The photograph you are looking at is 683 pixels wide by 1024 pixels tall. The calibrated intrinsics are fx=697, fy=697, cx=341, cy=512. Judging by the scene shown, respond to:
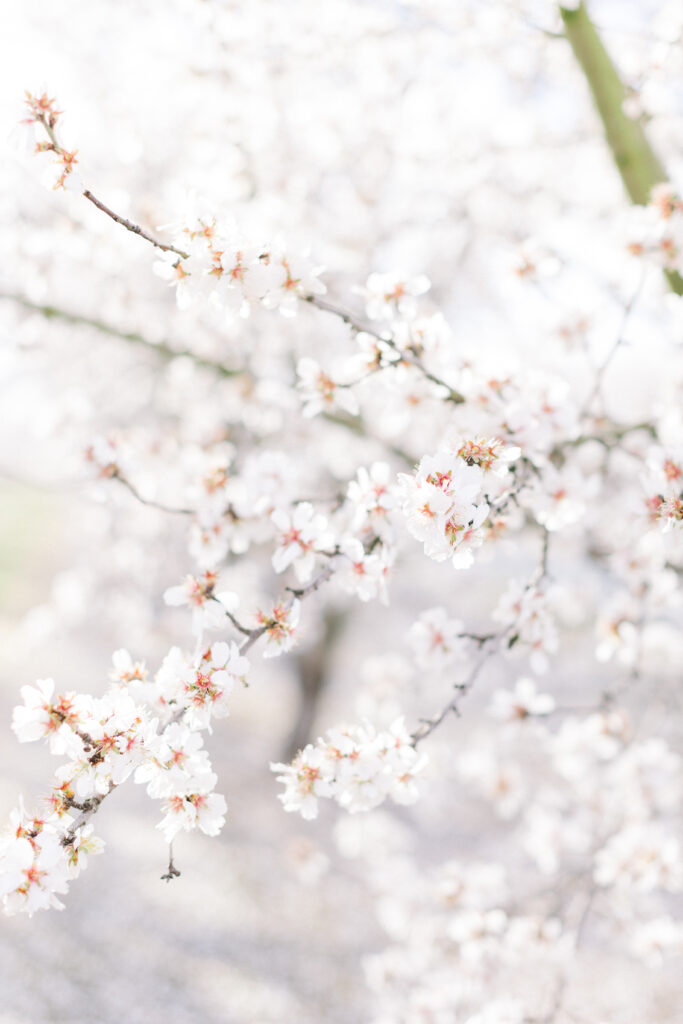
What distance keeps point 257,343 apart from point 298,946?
490 cm

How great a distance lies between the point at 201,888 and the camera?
20.1 ft

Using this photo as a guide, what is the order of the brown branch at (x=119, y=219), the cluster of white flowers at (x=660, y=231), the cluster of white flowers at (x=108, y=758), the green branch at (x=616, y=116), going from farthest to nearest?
the green branch at (x=616, y=116) < the cluster of white flowers at (x=660, y=231) < the brown branch at (x=119, y=219) < the cluster of white flowers at (x=108, y=758)

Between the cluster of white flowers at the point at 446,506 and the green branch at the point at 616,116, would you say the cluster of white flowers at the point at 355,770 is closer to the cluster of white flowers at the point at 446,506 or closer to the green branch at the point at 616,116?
the cluster of white flowers at the point at 446,506

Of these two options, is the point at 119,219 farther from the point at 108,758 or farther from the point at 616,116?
the point at 616,116

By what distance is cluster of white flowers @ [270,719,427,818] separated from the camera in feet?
5.63

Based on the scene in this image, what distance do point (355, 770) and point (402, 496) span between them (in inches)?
28.6

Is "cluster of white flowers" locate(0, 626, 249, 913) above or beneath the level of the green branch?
beneath

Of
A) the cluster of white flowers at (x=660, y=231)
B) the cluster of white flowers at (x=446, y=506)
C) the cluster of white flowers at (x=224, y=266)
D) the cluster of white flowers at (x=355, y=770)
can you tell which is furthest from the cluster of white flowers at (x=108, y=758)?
the cluster of white flowers at (x=660, y=231)

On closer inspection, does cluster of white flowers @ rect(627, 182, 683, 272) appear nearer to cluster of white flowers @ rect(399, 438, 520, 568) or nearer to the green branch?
the green branch

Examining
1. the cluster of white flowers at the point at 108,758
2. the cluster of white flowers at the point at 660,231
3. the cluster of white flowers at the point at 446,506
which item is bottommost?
the cluster of white flowers at the point at 108,758

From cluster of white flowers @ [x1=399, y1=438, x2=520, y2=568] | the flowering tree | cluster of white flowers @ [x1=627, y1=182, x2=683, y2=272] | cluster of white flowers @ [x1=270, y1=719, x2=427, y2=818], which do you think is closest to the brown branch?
the flowering tree

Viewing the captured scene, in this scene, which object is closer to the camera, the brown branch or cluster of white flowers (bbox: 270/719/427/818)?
the brown branch

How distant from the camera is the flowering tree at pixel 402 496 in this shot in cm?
148

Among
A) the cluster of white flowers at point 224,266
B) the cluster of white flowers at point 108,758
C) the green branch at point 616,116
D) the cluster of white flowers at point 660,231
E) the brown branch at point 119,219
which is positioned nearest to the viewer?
the cluster of white flowers at point 108,758
